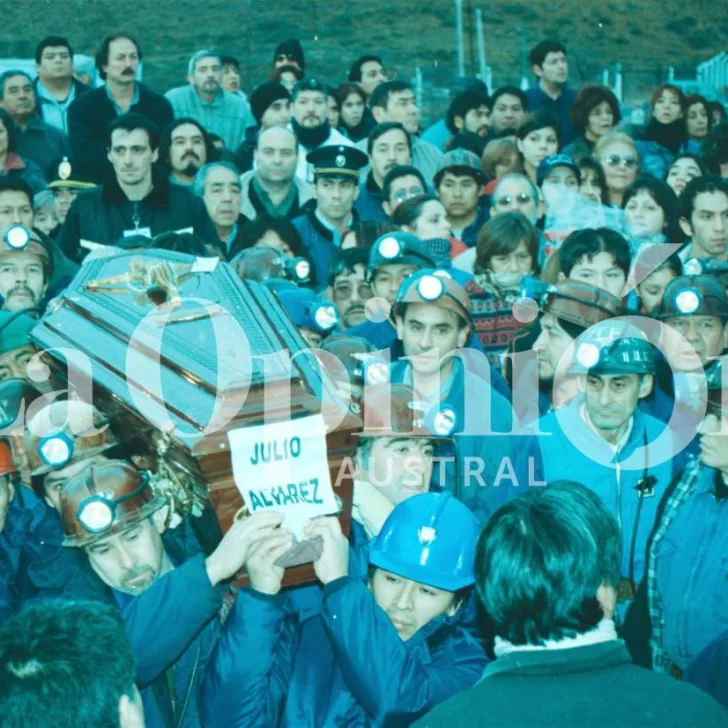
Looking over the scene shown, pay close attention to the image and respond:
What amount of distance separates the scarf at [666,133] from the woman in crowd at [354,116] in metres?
1.73

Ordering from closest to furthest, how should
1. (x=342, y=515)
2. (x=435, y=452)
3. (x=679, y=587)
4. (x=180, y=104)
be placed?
(x=342, y=515), (x=679, y=587), (x=435, y=452), (x=180, y=104)

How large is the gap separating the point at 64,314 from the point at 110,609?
1732mm

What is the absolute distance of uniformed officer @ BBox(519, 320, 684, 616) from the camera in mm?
3951

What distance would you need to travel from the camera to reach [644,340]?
417 cm

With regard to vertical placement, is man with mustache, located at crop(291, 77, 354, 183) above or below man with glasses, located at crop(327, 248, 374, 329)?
above

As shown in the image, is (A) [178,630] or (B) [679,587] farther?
(B) [679,587]

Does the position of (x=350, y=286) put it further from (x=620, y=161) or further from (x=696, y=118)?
(x=696, y=118)

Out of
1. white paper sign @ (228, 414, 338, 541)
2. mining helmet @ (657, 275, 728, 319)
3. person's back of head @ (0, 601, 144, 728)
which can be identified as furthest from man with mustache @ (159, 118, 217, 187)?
person's back of head @ (0, 601, 144, 728)

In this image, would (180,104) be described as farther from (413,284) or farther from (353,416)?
(353,416)

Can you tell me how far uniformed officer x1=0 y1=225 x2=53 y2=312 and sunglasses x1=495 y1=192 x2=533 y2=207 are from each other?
7.16 ft

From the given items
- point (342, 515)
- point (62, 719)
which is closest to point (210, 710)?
point (342, 515)

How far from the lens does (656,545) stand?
11.9 feet

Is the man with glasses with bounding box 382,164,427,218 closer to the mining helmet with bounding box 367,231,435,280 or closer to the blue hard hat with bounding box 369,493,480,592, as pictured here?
→ the mining helmet with bounding box 367,231,435,280

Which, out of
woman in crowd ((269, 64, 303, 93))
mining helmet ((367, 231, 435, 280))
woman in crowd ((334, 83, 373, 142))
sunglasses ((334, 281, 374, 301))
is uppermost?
woman in crowd ((269, 64, 303, 93))
